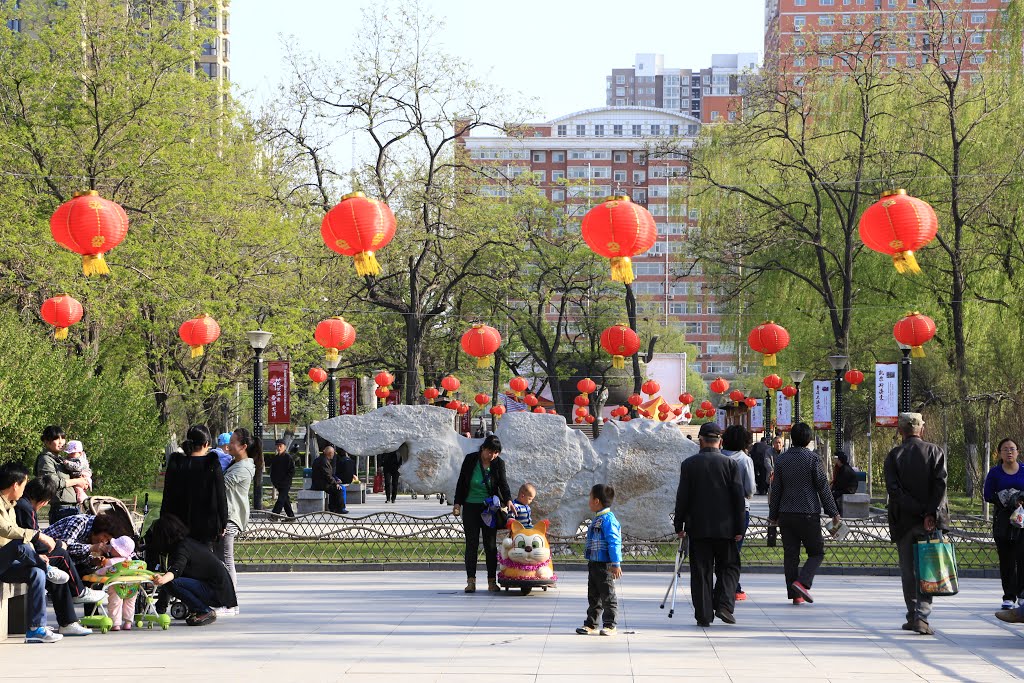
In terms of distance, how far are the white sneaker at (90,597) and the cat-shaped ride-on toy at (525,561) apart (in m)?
3.73

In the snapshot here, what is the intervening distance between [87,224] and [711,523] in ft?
32.6

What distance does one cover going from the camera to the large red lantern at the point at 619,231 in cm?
1647

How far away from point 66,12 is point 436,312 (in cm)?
1173

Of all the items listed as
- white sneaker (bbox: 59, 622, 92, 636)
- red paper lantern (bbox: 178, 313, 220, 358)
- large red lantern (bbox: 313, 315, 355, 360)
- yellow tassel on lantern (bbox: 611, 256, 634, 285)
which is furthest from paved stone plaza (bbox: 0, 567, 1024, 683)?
large red lantern (bbox: 313, 315, 355, 360)

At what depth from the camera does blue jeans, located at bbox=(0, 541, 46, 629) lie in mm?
9008

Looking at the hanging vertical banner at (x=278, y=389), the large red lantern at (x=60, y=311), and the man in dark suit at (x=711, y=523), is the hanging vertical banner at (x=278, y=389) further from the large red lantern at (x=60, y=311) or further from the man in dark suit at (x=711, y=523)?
the man in dark suit at (x=711, y=523)

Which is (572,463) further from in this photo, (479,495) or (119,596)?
(119,596)

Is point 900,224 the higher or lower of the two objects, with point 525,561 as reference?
higher

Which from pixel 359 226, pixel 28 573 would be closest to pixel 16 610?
pixel 28 573

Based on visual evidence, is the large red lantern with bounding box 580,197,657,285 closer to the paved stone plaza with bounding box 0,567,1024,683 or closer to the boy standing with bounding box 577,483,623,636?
the paved stone plaza with bounding box 0,567,1024,683

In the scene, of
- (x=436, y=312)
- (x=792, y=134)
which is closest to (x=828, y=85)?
(x=792, y=134)

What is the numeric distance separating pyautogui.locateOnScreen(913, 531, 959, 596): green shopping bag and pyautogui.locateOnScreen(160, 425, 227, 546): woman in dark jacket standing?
17.7ft

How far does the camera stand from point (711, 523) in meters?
9.95

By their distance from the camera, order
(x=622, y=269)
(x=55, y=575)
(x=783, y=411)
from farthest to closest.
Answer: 1. (x=783, y=411)
2. (x=622, y=269)
3. (x=55, y=575)
